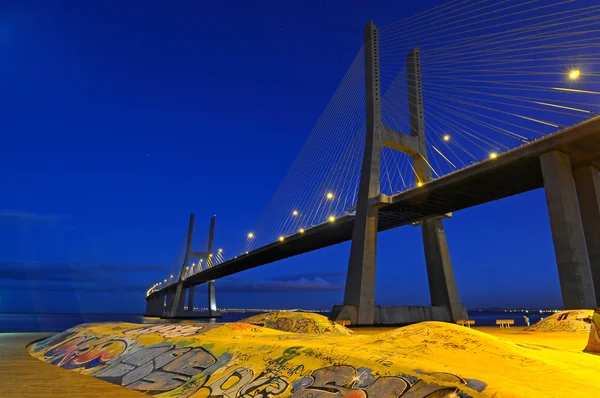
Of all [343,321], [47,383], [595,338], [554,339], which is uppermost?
[595,338]

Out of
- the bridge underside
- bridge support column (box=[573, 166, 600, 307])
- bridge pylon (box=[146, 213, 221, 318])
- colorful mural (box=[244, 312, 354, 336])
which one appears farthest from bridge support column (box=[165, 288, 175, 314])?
colorful mural (box=[244, 312, 354, 336])

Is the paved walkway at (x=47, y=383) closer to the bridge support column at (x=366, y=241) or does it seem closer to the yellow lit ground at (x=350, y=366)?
the yellow lit ground at (x=350, y=366)

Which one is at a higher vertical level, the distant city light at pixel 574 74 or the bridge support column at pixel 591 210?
the distant city light at pixel 574 74

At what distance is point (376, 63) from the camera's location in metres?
31.1

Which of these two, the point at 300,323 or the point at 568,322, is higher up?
the point at 300,323

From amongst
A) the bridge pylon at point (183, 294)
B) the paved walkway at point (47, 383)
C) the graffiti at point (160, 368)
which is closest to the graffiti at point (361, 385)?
the graffiti at point (160, 368)

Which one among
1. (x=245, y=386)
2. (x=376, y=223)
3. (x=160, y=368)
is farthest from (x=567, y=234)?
(x=160, y=368)

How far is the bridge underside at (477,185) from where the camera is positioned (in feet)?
66.1

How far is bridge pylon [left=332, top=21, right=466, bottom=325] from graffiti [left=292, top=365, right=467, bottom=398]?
22.3m

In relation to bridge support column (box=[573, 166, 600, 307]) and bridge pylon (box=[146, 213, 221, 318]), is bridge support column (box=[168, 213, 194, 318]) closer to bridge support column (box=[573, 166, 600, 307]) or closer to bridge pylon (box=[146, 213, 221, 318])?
bridge pylon (box=[146, 213, 221, 318])

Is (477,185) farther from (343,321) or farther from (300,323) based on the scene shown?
(300,323)

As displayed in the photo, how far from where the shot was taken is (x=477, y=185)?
25172mm

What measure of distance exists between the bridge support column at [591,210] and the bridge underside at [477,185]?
2.12 ft

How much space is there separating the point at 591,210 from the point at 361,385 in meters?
24.2
